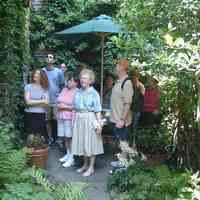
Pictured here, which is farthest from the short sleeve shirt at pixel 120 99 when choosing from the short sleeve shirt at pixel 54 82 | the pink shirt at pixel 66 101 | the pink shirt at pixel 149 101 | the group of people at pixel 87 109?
the short sleeve shirt at pixel 54 82

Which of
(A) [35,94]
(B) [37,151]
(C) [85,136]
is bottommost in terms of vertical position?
(B) [37,151]

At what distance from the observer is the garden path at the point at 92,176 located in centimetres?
583

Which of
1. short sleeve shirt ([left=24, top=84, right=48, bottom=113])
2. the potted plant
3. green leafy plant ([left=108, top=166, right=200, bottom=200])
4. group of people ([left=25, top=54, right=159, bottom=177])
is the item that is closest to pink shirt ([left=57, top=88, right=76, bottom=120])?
group of people ([left=25, top=54, right=159, bottom=177])

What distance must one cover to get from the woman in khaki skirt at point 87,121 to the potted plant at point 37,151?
1.69ft

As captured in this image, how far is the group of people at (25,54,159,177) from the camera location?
6.46 meters

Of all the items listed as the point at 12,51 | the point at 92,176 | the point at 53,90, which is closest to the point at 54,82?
the point at 53,90

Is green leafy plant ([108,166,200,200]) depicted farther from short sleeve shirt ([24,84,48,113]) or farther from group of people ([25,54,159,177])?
short sleeve shirt ([24,84,48,113])

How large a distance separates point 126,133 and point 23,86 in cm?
267

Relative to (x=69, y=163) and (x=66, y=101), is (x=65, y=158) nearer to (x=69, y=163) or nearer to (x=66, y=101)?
(x=69, y=163)

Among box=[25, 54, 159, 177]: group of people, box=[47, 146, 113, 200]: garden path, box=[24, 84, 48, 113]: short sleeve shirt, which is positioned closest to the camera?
box=[47, 146, 113, 200]: garden path

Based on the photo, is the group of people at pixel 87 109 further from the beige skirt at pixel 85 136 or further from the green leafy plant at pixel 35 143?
the green leafy plant at pixel 35 143

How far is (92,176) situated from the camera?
6609 millimetres

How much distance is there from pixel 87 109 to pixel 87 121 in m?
0.18

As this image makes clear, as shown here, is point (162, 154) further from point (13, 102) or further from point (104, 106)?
point (13, 102)
